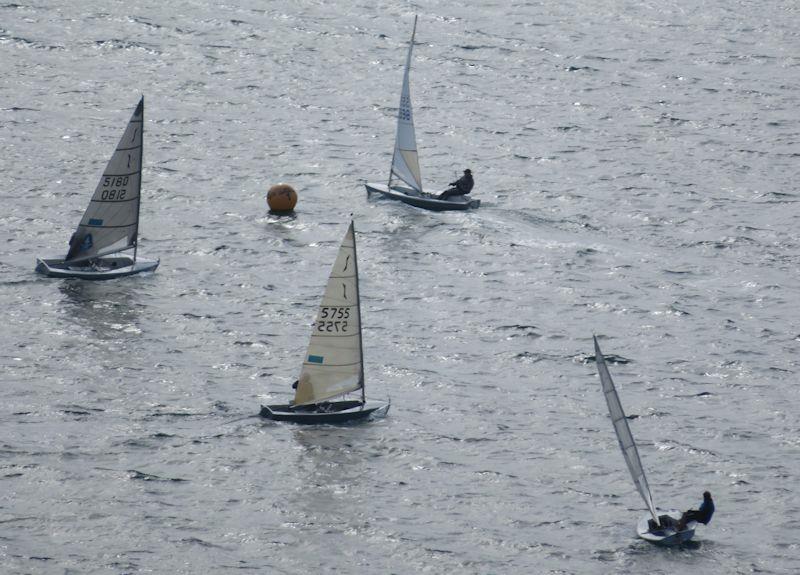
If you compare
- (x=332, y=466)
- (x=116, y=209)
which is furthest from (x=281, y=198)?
(x=332, y=466)

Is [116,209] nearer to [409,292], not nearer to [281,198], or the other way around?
[281,198]

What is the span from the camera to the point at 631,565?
5325 centimetres

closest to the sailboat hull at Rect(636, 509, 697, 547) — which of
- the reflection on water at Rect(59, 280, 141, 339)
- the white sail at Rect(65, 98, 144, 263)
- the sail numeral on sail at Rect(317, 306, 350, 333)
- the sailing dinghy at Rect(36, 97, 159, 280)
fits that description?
the sail numeral on sail at Rect(317, 306, 350, 333)

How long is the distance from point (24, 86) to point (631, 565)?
67.2 metres

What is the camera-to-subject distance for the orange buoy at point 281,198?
8756 cm

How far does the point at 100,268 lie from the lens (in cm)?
7650

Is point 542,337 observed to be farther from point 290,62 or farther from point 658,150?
point 290,62

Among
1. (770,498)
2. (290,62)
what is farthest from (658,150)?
(770,498)

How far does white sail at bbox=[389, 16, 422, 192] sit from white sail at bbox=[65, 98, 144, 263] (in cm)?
1784

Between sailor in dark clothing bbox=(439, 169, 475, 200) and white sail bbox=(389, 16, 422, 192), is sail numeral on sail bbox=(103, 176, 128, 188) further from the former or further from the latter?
sailor in dark clothing bbox=(439, 169, 475, 200)

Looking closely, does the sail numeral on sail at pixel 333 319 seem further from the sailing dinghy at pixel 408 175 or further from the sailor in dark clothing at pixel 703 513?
the sailing dinghy at pixel 408 175

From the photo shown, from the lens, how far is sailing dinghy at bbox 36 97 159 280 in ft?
250

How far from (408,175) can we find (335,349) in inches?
1167

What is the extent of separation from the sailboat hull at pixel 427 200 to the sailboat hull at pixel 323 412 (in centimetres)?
2800
